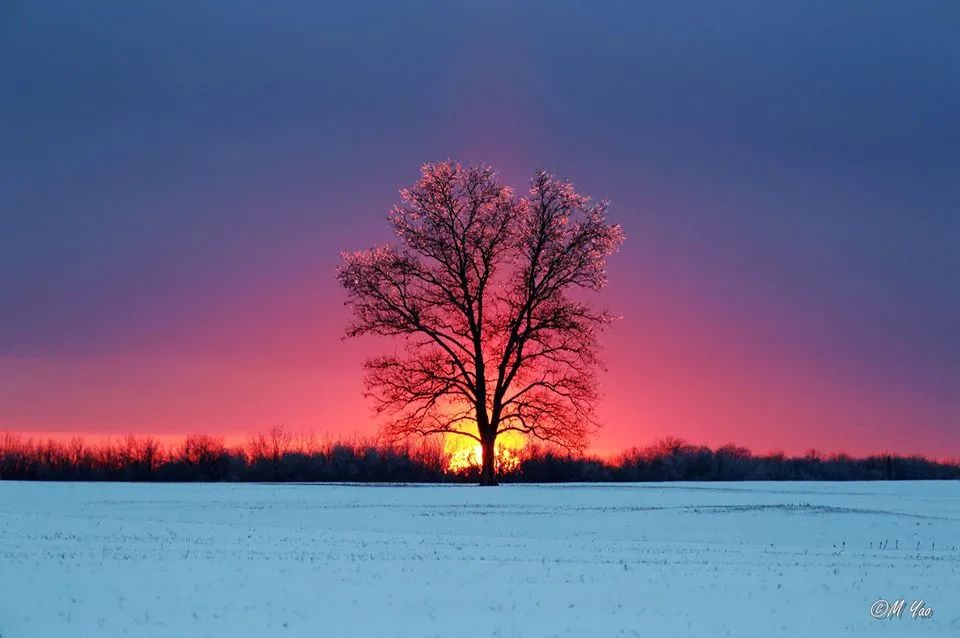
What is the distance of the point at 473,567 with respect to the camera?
20.8m

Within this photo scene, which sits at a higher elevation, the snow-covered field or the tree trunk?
the tree trunk

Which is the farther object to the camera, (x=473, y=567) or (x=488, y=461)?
(x=488, y=461)

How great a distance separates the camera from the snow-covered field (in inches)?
637

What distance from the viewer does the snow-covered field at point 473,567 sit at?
637 inches

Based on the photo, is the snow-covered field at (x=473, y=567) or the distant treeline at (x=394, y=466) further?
the distant treeline at (x=394, y=466)

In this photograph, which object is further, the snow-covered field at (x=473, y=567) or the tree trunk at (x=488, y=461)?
the tree trunk at (x=488, y=461)

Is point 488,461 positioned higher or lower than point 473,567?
higher

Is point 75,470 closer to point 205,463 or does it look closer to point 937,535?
point 205,463

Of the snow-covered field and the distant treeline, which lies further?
the distant treeline

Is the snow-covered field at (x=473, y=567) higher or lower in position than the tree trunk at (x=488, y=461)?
lower

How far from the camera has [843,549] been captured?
2497cm

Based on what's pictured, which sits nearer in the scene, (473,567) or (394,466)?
(473,567)

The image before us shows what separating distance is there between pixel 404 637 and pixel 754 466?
5746 centimetres

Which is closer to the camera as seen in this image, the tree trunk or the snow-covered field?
the snow-covered field
